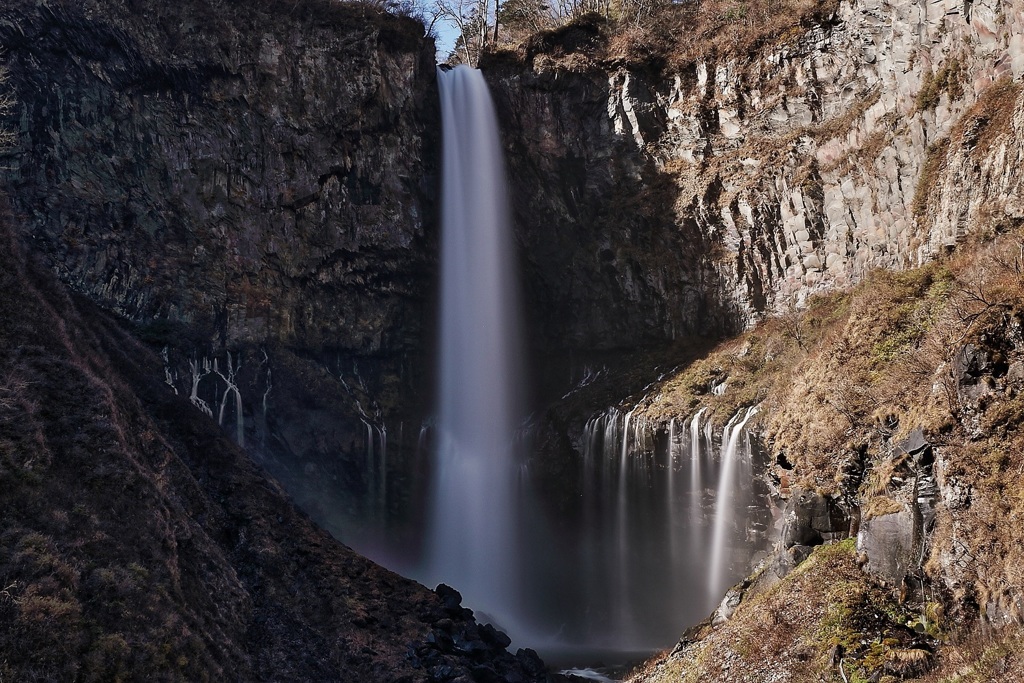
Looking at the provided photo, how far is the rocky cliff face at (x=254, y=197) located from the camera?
28250 mm

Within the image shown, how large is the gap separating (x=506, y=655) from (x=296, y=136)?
2239 centimetres

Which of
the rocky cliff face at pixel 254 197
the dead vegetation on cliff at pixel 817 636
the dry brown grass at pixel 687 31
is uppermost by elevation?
the dry brown grass at pixel 687 31

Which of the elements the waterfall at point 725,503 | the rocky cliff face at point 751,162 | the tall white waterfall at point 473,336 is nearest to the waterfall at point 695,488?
the waterfall at point 725,503

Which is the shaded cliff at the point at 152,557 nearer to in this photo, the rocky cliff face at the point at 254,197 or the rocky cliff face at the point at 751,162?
the rocky cliff face at the point at 254,197

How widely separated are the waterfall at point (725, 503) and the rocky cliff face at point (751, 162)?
262 inches

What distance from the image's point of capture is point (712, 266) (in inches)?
1180

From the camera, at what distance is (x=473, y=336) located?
3475 centimetres

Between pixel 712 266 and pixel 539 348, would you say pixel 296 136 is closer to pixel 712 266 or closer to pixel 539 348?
pixel 539 348

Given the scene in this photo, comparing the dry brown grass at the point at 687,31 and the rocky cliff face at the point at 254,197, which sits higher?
the dry brown grass at the point at 687,31

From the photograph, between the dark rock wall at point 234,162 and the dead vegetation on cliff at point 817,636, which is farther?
the dark rock wall at point 234,162

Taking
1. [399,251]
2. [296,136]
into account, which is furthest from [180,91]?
[399,251]

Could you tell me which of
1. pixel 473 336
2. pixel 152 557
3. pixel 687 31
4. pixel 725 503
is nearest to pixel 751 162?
pixel 687 31

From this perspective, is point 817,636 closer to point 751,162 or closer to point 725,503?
point 725,503

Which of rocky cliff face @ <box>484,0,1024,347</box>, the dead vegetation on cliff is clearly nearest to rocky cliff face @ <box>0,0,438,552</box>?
rocky cliff face @ <box>484,0,1024,347</box>
